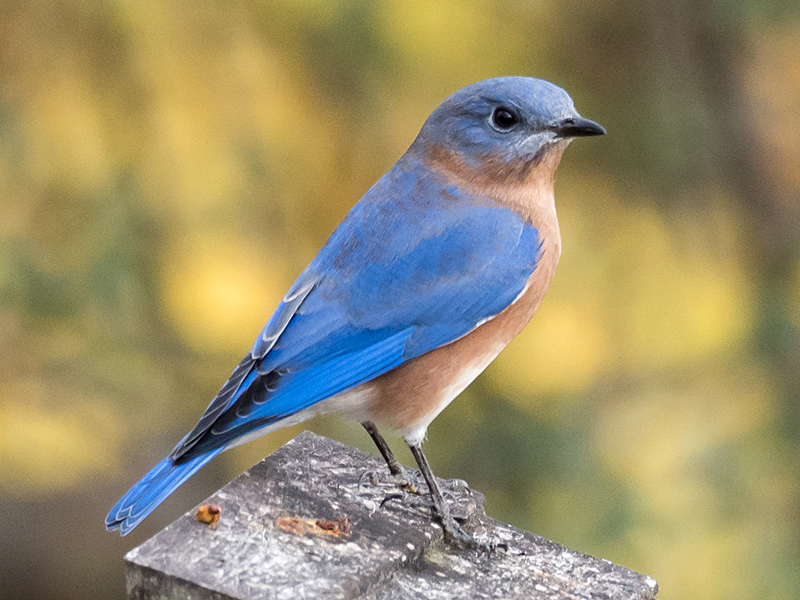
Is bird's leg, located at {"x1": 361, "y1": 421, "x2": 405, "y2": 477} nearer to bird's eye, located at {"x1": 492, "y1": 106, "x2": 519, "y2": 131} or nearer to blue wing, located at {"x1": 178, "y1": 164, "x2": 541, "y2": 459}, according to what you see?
blue wing, located at {"x1": 178, "y1": 164, "x2": 541, "y2": 459}

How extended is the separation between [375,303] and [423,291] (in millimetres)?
144

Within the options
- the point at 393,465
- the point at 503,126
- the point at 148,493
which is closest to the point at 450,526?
the point at 393,465

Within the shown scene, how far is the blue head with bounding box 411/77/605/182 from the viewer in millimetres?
3238

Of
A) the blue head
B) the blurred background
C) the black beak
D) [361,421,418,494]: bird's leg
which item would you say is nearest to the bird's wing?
the blue head

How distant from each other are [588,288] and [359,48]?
1.42 meters

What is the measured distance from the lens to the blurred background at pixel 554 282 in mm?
4625

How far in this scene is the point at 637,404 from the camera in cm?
498

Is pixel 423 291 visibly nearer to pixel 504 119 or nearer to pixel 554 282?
pixel 504 119

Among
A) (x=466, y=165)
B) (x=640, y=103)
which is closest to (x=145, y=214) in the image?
(x=466, y=165)

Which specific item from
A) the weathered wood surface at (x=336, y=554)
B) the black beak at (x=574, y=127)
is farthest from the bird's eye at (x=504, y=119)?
the weathered wood surface at (x=336, y=554)

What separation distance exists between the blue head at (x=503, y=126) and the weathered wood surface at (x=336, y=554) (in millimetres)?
995

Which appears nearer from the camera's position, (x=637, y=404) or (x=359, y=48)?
(x=359, y=48)

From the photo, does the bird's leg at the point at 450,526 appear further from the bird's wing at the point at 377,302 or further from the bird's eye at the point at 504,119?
the bird's eye at the point at 504,119

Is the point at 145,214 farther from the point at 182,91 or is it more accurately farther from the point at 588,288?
the point at 588,288
